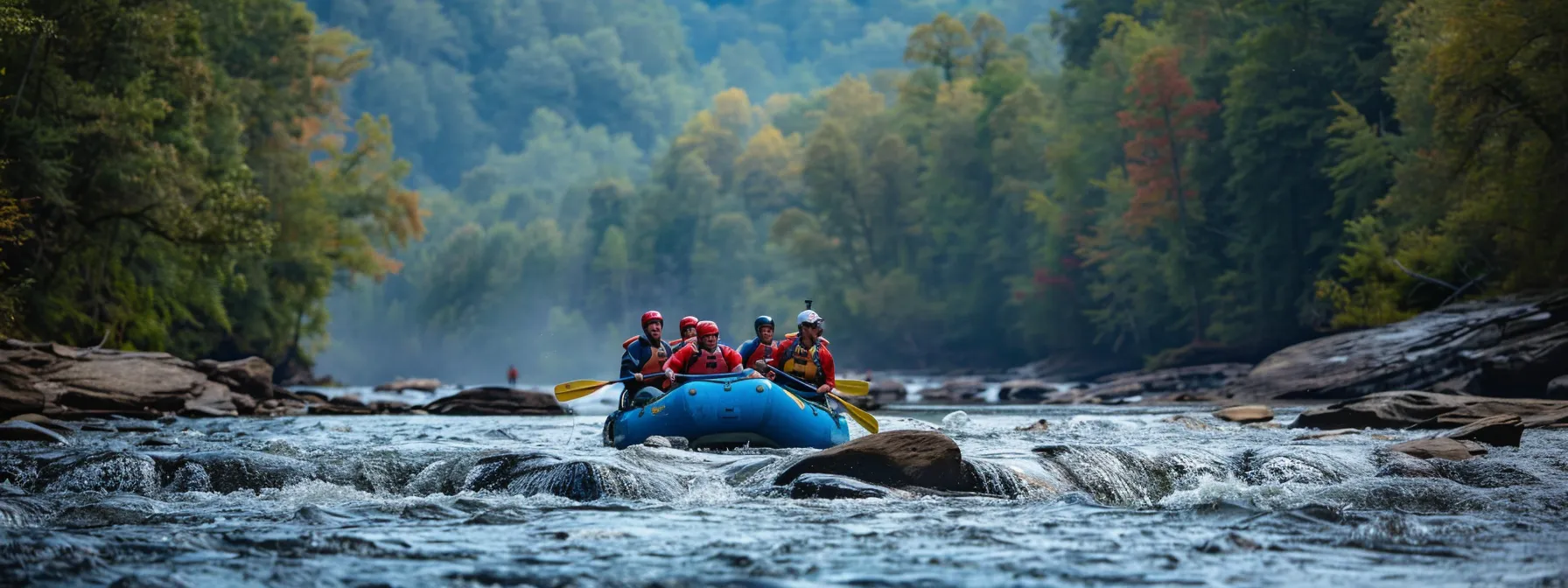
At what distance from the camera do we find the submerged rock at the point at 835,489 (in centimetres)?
1071

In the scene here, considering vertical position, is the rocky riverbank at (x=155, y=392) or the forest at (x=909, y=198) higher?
the forest at (x=909, y=198)

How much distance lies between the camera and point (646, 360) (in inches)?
614

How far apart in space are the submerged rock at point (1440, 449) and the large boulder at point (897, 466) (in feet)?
13.9

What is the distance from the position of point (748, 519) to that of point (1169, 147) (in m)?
38.3

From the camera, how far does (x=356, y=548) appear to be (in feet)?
27.4

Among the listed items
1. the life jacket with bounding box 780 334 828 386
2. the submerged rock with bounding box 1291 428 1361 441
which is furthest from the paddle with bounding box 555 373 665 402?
the submerged rock with bounding box 1291 428 1361 441

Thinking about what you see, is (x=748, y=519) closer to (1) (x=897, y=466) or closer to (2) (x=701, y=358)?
(1) (x=897, y=466)

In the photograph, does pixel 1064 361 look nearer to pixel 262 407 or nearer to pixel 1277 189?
pixel 1277 189

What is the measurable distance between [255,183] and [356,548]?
32048mm

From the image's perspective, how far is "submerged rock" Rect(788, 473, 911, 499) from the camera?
10711mm

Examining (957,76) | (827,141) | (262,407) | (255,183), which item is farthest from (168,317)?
(957,76)

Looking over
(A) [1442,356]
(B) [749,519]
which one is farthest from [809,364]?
(A) [1442,356]

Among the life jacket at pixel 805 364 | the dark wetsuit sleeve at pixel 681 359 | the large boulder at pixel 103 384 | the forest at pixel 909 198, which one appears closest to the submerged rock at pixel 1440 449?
the life jacket at pixel 805 364

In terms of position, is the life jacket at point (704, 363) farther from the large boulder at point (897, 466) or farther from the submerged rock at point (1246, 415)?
the submerged rock at point (1246, 415)
